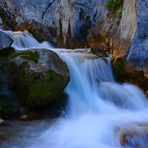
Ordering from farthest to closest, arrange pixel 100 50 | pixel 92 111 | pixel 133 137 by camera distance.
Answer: pixel 100 50 < pixel 92 111 < pixel 133 137

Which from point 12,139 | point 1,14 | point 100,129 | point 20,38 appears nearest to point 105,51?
point 20,38

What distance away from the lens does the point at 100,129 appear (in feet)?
22.7

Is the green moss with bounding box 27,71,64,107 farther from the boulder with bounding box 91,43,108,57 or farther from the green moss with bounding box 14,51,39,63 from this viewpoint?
the boulder with bounding box 91,43,108,57

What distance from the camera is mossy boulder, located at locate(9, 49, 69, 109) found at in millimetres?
7914

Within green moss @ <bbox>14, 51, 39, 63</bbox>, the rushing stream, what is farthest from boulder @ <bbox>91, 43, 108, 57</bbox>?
green moss @ <bbox>14, 51, 39, 63</bbox>

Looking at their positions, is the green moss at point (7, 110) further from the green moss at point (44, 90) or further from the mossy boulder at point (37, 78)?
the green moss at point (44, 90)

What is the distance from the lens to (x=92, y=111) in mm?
8328

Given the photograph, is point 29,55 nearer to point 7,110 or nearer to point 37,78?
point 37,78

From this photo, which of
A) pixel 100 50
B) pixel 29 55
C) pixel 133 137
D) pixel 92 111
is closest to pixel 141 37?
pixel 100 50

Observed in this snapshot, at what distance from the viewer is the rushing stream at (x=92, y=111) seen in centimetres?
642

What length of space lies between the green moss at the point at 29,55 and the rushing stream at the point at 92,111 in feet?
3.98

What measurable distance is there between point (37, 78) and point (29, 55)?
691 millimetres

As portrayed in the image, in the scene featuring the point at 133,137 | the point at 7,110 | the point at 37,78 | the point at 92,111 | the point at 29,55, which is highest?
the point at 29,55

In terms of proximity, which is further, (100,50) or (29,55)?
(100,50)
